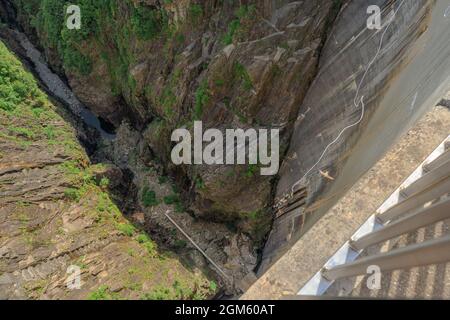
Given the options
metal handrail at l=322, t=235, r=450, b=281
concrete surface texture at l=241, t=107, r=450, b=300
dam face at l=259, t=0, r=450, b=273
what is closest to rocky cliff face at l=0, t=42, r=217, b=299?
dam face at l=259, t=0, r=450, b=273

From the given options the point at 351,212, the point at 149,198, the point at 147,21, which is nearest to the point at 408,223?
the point at 351,212

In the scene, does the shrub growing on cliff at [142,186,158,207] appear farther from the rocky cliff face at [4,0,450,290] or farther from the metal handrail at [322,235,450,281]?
the metal handrail at [322,235,450,281]

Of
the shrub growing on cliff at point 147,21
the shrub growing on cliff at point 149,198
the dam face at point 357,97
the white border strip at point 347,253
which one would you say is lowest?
the white border strip at point 347,253

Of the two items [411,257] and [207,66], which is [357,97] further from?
[411,257]

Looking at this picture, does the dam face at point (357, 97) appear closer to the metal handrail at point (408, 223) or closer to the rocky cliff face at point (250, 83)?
the rocky cliff face at point (250, 83)

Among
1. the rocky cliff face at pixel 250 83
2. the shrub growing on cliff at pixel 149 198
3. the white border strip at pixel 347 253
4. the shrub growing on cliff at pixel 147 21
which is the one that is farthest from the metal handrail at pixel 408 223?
the shrub growing on cliff at pixel 149 198

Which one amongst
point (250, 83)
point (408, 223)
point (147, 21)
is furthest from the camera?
point (147, 21)
